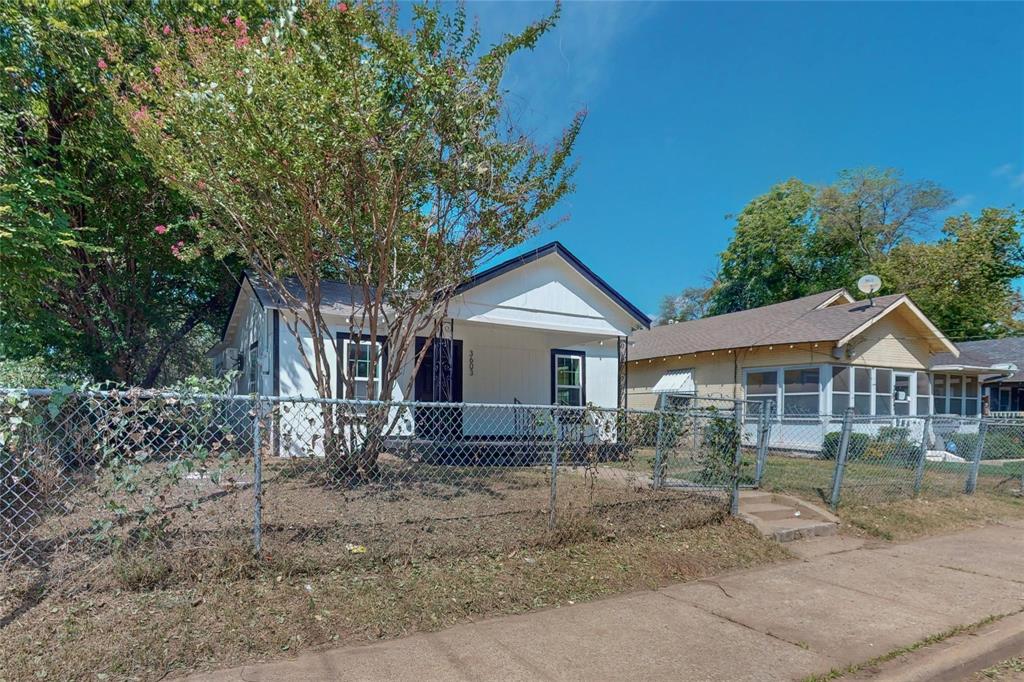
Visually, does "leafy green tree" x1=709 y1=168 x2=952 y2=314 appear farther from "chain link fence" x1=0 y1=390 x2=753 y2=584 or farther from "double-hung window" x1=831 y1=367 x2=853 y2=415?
"chain link fence" x1=0 y1=390 x2=753 y2=584

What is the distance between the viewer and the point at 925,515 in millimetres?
8039

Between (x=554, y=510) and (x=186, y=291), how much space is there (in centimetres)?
1426

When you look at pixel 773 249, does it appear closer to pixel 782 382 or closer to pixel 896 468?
pixel 782 382

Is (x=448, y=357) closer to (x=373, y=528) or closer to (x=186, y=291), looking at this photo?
(x=373, y=528)

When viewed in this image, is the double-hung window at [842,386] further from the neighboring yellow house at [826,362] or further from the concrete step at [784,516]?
the concrete step at [784,516]

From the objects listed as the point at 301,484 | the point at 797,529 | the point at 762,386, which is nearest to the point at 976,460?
the point at 797,529

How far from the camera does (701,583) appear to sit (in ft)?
16.9

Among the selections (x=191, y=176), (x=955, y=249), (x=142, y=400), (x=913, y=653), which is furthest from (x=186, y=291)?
(x=955, y=249)

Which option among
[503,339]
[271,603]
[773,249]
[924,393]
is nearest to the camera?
[271,603]

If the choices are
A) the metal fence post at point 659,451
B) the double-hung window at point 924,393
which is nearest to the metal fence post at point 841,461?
the metal fence post at point 659,451

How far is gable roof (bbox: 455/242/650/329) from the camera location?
10166 millimetres

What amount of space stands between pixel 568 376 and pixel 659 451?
7.23 m

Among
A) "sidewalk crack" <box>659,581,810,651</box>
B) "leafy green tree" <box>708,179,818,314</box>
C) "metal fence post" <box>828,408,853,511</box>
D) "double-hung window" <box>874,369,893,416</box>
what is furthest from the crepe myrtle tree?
"leafy green tree" <box>708,179,818,314</box>

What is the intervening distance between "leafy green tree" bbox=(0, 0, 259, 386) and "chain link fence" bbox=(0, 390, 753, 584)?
421 cm
